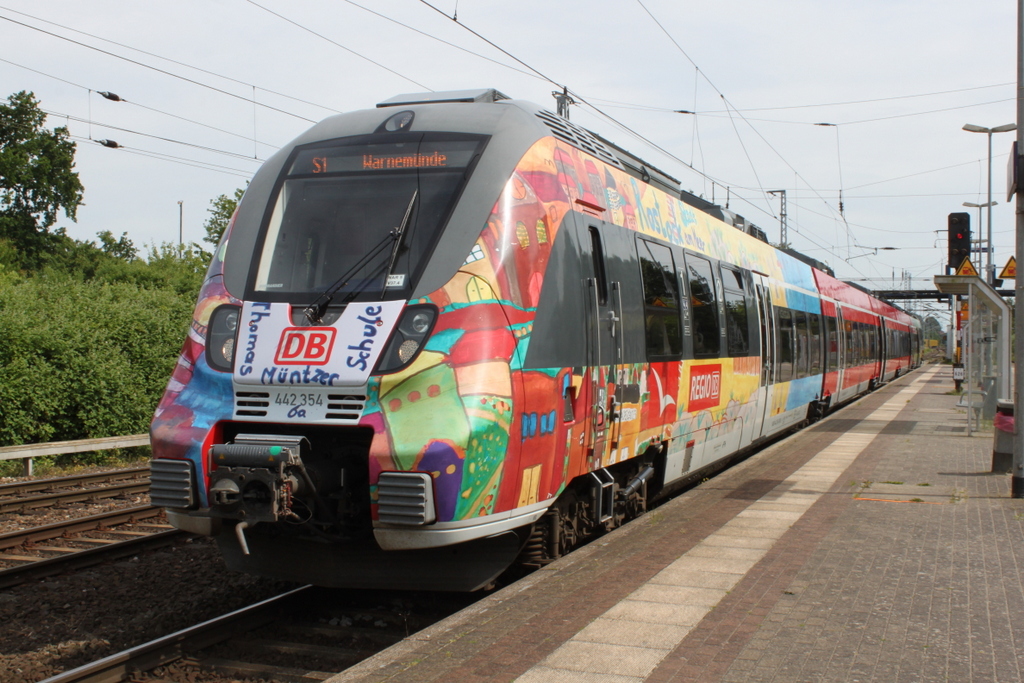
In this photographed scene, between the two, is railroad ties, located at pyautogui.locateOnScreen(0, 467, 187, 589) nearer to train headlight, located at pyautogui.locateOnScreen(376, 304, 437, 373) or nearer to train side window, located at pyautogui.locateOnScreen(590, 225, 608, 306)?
train headlight, located at pyautogui.locateOnScreen(376, 304, 437, 373)

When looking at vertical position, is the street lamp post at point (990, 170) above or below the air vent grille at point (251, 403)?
above

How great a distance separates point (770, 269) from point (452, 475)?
Answer: 33.7 feet

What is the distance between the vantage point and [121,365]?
1678 centimetres

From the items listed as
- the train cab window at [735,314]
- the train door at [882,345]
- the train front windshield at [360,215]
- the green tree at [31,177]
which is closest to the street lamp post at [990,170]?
the train door at [882,345]

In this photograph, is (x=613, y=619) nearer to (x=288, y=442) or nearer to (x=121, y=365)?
(x=288, y=442)

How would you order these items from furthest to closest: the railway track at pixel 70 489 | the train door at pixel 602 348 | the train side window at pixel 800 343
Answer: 1. the train side window at pixel 800 343
2. the railway track at pixel 70 489
3. the train door at pixel 602 348

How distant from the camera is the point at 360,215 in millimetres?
6363

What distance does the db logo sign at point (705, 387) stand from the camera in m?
9.61

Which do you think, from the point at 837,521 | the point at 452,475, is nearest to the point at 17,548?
the point at 452,475

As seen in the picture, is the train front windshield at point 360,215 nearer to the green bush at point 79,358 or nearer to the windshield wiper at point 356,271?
the windshield wiper at point 356,271

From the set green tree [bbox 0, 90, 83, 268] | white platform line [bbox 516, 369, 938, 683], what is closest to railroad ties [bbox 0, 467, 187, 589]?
white platform line [bbox 516, 369, 938, 683]

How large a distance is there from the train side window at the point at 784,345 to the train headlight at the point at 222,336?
959 cm

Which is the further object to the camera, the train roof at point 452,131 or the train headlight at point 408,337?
the train roof at point 452,131

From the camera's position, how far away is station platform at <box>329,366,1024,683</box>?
15.7 feet
